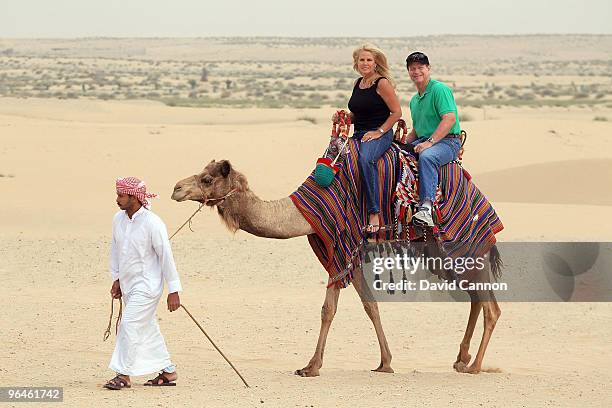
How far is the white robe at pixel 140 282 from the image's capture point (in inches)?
382

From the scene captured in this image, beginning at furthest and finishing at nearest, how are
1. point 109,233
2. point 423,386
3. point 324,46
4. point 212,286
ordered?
1. point 324,46
2. point 109,233
3. point 212,286
4. point 423,386

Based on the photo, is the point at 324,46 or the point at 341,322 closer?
the point at 341,322

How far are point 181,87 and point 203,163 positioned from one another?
51.1 meters

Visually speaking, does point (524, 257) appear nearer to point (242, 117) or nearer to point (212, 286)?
point (212, 286)

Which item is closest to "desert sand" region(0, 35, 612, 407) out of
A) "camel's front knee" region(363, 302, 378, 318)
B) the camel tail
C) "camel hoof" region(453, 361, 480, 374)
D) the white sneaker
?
"camel hoof" region(453, 361, 480, 374)

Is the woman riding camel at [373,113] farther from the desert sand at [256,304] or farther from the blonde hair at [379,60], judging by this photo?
the desert sand at [256,304]

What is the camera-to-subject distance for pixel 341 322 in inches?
571

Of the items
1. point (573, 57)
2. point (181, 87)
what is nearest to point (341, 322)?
point (181, 87)

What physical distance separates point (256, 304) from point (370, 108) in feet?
15.6

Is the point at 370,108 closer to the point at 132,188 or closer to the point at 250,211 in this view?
the point at 250,211

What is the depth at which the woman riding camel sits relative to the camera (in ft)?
36.2

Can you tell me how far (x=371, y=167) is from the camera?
1102 cm

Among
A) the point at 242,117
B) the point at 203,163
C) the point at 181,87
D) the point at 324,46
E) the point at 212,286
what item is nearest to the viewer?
the point at 212,286

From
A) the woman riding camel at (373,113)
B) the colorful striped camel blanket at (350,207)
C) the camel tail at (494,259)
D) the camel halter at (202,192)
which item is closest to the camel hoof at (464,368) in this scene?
the camel tail at (494,259)
